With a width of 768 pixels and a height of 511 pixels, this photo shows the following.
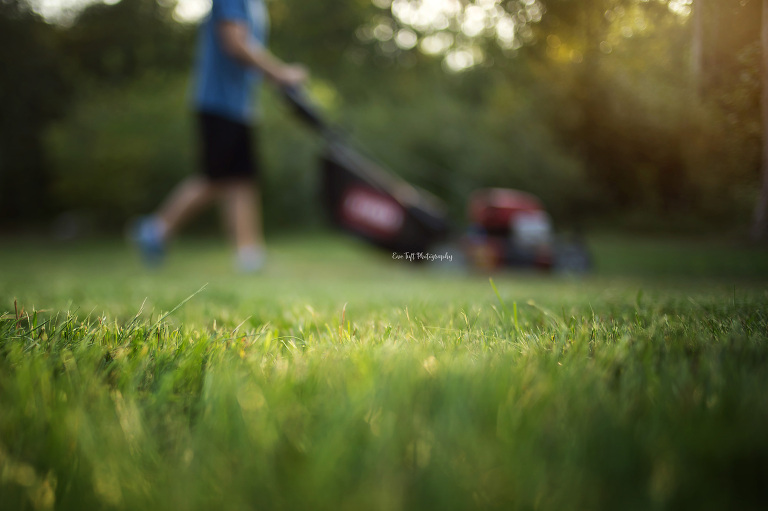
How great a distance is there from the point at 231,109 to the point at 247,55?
16.9 inches

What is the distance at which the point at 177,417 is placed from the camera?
57cm

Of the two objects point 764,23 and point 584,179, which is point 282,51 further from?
point 764,23

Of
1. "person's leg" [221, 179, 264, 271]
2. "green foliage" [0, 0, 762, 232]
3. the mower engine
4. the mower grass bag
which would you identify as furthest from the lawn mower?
"green foliage" [0, 0, 762, 232]

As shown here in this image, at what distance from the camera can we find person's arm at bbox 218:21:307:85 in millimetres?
3078

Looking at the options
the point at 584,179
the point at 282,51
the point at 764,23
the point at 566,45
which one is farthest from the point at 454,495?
the point at 282,51

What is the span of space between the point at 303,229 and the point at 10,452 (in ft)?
28.7

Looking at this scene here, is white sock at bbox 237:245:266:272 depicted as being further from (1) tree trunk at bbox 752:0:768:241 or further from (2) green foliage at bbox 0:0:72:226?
(2) green foliage at bbox 0:0:72:226

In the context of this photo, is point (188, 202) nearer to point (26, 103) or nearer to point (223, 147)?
point (223, 147)

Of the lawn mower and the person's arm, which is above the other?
the person's arm

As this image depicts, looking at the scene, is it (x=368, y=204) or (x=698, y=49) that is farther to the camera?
(x=368, y=204)

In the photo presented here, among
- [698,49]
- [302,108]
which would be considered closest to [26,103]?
[302,108]

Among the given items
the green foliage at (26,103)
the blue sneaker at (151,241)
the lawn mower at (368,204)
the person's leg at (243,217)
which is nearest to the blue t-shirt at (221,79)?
the lawn mower at (368,204)

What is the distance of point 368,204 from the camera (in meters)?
3.38

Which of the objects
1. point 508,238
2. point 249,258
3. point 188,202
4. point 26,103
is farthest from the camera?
point 26,103
